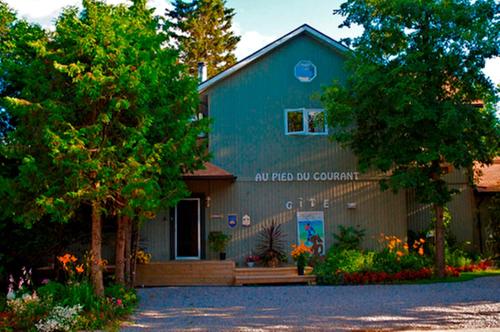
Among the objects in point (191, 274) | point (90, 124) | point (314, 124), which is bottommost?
point (191, 274)

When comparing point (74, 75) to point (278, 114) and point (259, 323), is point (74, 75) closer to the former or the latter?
point (259, 323)

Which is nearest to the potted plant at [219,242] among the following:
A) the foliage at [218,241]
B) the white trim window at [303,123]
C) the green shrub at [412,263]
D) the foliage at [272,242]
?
the foliage at [218,241]

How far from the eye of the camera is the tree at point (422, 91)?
1423 centimetres

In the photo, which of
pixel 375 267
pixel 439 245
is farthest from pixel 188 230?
pixel 439 245

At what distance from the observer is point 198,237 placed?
17.7m

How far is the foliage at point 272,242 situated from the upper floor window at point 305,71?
536 cm

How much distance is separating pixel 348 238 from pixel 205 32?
27708 mm

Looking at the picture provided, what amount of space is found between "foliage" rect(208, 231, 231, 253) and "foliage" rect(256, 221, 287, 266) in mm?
1154

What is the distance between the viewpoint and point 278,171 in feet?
58.6

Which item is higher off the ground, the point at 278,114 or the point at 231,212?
the point at 278,114

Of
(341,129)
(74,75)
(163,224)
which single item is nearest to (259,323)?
(74,75)

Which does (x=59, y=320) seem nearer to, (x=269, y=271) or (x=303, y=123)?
(x=269, y=271)

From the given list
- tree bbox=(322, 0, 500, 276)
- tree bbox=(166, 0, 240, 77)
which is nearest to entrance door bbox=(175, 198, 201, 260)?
tree bbox=(322, 0, 500, 276)

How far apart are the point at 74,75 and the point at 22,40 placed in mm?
1818
